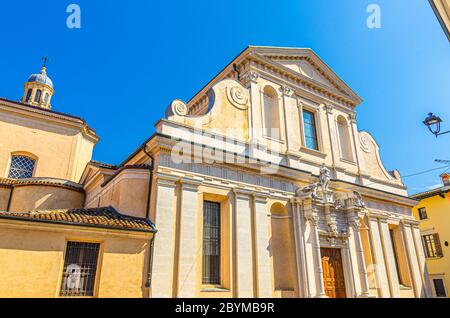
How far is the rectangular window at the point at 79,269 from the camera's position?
7.78 metres

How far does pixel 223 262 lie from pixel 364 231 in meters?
7.62

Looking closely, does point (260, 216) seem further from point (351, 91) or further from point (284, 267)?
point (351, 91)

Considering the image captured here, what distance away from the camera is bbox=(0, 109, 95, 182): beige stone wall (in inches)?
688

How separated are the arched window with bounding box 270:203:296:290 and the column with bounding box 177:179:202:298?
9.90 feet

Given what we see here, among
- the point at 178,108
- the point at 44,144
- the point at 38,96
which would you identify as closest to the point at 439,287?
the point at 178,108

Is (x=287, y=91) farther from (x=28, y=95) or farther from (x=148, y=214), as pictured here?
(x=28, y=95)

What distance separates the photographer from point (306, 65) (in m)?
16.4

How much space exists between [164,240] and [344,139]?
38.3 ft

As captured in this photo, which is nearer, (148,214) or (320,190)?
(148,214)

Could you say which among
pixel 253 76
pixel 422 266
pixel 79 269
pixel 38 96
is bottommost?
pixel 79 269

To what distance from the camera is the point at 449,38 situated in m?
5.90

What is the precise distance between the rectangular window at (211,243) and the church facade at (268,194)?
0.11ft

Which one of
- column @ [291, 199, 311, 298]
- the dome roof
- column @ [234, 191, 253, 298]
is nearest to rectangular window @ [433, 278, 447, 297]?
column @ [291, 199, 311, 298]

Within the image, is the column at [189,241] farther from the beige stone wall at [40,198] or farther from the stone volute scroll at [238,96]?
the beige stone wall at [40,198]
